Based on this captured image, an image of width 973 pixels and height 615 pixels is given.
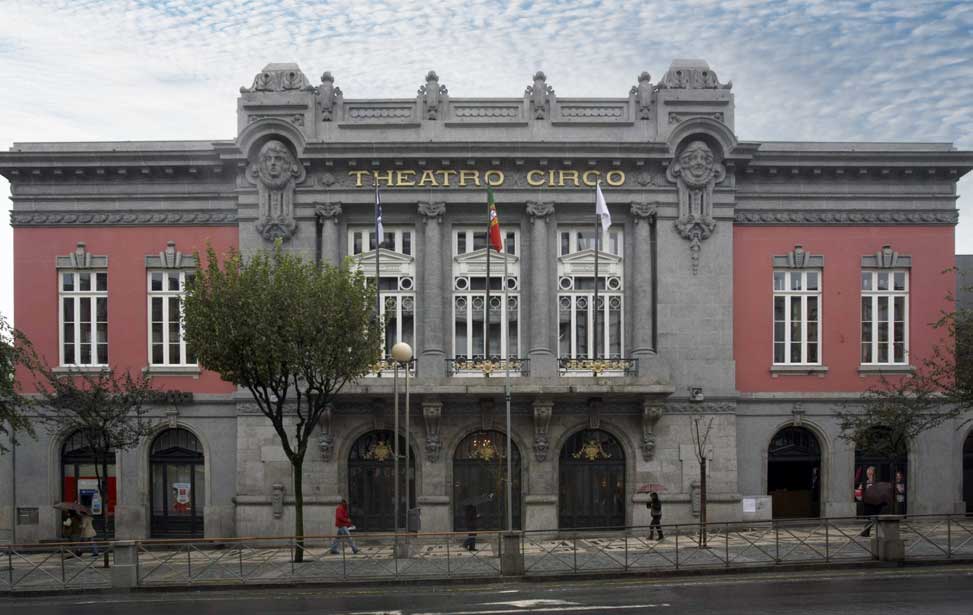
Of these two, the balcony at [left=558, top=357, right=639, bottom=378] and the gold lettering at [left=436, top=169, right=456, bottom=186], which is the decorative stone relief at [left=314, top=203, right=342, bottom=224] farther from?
the balcony at [left=558, top=357, right=639, bottom=378]

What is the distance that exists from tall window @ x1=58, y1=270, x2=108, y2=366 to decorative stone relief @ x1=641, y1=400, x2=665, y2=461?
17657 mm

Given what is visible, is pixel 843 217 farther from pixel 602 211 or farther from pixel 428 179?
pixel 428 179

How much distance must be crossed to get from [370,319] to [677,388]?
10.7 metres

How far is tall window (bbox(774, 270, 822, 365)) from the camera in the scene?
31.3m

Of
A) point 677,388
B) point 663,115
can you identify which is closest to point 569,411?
point 677,388

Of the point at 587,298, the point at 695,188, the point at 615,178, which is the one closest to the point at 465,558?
the point at 587,298

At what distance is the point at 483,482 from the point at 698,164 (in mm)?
12344

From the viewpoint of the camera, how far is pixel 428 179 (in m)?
30.3

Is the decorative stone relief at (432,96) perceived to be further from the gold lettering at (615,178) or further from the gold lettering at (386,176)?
the gold lettering at (615,178)

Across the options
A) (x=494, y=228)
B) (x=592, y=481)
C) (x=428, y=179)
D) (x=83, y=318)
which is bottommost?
(x=592, y=481)

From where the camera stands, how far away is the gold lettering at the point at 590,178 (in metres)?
30.5

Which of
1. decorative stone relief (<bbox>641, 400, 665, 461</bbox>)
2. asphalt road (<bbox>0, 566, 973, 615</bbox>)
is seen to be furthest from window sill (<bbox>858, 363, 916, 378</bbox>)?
asphalt road (<bbox>0, 566, 973, 615</bbox>)

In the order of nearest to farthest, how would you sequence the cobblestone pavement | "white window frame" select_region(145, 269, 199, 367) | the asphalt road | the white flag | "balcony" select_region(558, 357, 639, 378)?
the asphalt road, the cobblestone pavement, the white flag, "balcony" select_region(558, 357, 639, 378), "white window frame" select_region(145, 269, 199, 367)

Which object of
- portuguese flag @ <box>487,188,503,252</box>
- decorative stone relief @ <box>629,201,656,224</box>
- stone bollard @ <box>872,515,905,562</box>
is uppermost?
decorative stone relief @ <box>629,201,656,224</box>
